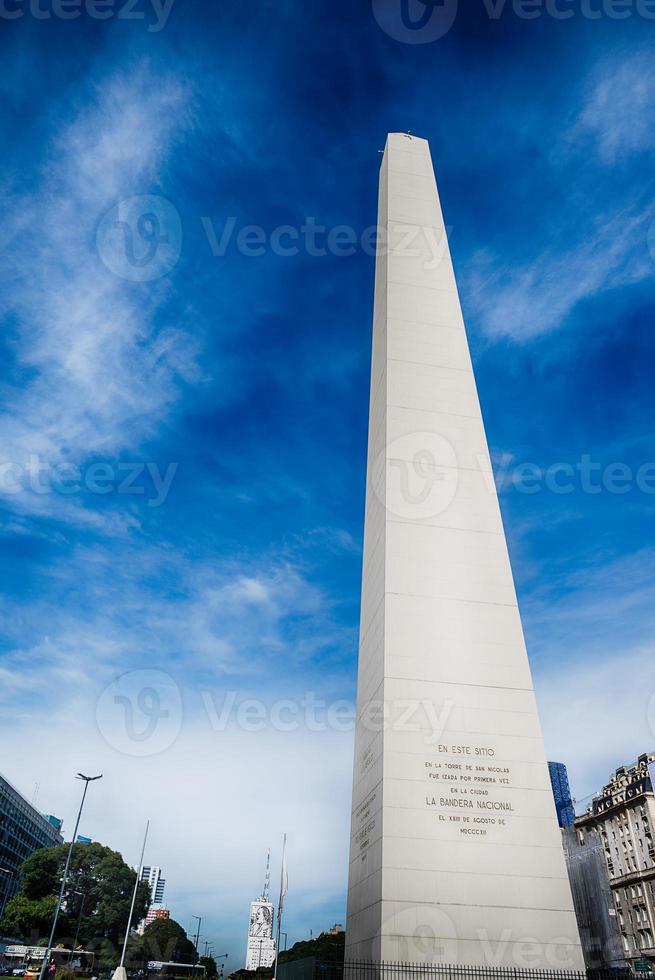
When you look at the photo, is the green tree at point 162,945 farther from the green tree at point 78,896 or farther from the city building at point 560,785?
the city building at point 560,785

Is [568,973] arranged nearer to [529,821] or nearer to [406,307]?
[529,821]

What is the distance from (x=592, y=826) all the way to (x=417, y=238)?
2335 inches

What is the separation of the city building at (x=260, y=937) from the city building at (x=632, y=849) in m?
122

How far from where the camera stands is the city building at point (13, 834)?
91.5 m

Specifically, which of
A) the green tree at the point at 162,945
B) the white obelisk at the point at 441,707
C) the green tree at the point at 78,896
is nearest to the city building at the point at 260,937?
the green tree at the point at 162,945

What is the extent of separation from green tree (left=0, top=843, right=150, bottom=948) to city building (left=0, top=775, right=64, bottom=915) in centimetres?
1884

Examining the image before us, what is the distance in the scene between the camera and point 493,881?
63.1 feet

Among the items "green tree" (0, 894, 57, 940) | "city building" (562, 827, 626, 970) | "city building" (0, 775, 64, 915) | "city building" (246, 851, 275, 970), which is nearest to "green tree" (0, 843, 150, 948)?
"green tree" (0, 894, 57, 940)

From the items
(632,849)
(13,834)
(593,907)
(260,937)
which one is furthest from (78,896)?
(260,937)

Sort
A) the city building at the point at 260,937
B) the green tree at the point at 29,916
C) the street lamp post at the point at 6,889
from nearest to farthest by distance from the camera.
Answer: the green tree at the point at 29,916 → the street lamp post at the point at 6,889 → the city building at the point at 260,937

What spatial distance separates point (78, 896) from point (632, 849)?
5254 centimetres

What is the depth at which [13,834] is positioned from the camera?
322 ft

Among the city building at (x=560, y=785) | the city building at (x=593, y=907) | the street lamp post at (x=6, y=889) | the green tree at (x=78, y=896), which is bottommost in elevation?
the city building at (x=593, y=907)

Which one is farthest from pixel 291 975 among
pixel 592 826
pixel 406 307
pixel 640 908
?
pixel 592 826
